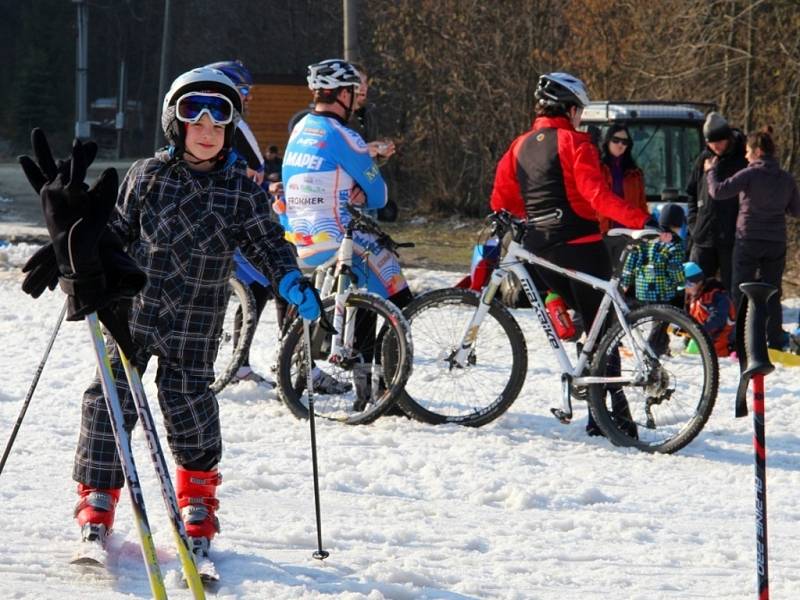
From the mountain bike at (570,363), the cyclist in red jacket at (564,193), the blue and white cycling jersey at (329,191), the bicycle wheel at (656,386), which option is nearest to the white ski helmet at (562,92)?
the cyclist in red jacket at (564,193)

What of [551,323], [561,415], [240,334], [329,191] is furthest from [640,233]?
[240,334]

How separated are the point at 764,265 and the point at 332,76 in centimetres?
424

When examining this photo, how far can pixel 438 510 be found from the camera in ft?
18.8

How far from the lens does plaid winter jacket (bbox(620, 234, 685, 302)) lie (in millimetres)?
9328

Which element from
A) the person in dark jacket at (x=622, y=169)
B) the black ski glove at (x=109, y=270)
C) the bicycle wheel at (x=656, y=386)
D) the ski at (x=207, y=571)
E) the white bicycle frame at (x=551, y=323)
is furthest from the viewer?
the person in dark jacket at (x=622, y=169)

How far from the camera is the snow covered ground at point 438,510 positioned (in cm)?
470

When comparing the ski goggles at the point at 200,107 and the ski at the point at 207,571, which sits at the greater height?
the ski goggles at the point at 200,107

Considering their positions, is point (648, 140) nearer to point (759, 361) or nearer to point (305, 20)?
point (759, 361)

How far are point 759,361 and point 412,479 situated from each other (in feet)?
9.76

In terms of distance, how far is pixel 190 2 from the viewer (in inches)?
1917

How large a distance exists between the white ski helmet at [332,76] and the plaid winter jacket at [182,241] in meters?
2.67

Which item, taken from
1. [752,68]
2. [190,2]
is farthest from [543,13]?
[190,2]

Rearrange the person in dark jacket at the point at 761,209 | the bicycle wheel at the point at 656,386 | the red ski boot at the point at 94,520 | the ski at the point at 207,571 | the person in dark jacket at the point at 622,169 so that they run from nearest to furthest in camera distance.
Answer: the ski at the point at 207,571, the red ski boot at the point at 94,520, the bicycle wheel at the point at 656,386, the person in dark jacket at the point at 761,209, the person in dark jacket at the point at 622,169

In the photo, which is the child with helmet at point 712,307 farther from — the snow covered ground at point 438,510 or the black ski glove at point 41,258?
the black ski glove at point 41,258
